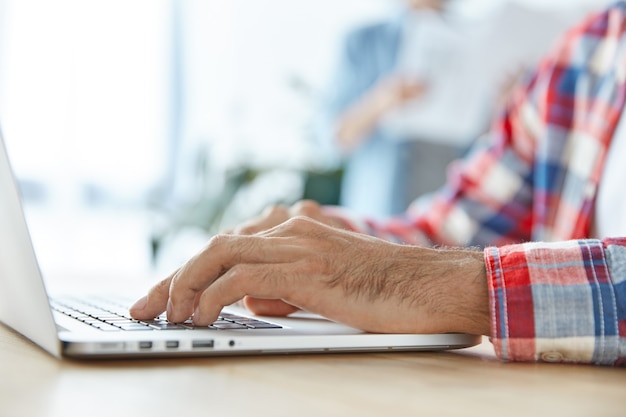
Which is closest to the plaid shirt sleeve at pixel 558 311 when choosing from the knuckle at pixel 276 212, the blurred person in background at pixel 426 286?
the blurred person in background at pixel 426 286

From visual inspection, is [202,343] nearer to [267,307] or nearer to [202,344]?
[202,344]

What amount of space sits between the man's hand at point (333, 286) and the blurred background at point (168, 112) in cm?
234

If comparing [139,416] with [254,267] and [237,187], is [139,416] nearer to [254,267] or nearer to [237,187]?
[254,267]

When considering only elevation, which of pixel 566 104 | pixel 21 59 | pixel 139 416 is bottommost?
pixel 139 416

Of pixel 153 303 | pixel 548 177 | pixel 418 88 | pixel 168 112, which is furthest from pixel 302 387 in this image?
pixel 168 112

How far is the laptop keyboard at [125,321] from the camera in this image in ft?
1.93

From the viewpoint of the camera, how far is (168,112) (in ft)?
11.5

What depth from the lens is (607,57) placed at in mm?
1176

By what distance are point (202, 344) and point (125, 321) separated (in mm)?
103

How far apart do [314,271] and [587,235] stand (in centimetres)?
66

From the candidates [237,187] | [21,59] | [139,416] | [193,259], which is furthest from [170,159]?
A: [139,416]

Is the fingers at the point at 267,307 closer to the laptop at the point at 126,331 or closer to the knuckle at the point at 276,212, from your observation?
the laptop at the point at 126,331

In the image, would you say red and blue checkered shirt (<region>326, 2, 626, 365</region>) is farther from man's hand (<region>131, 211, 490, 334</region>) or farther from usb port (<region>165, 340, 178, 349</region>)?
usb port (<region>165, 340, 178, 349</region>)

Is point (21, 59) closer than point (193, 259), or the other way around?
point (193, 259)
